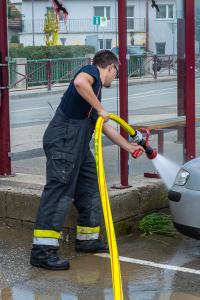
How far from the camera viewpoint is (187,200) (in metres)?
5.62

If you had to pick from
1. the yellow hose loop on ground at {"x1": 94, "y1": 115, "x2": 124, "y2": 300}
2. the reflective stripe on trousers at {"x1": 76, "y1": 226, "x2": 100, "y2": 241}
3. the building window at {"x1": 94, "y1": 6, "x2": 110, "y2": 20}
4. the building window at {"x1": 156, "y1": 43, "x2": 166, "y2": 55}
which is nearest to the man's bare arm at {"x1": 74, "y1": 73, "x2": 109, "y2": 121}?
the yellow hose loop on ground at {"x1": 94, "y1": 115, "x2": 124, "y2": 300}

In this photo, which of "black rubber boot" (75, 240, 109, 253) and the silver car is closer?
the silver car

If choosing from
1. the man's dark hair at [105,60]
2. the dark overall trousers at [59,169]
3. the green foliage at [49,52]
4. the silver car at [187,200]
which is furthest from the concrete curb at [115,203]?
the green foliage at [49,52]

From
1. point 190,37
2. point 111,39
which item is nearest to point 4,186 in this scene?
point 111,39

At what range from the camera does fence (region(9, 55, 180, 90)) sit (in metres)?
7.27

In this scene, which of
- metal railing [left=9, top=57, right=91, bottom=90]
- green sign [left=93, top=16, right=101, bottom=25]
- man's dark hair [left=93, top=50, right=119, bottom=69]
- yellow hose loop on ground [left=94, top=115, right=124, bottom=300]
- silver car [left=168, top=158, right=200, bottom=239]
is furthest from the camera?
metal railing [left=9, top=57, right=91, bottom=90]

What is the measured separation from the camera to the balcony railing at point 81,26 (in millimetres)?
6859

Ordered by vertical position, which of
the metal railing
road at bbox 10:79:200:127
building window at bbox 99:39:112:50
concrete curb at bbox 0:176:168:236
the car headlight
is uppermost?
building window at bbox 99:39:112:50

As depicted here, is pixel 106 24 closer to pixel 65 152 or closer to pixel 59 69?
pixel 59 69

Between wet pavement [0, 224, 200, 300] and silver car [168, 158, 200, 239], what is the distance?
1.19 ft

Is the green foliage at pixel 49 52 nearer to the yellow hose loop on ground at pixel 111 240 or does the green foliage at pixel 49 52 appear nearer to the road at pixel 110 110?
the road at pixel 110 110

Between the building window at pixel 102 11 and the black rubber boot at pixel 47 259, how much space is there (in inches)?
98.3

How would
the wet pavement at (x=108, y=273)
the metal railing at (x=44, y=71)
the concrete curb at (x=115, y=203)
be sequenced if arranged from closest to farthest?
the wet pavement at (x=108, y=273) → the concrete curb at (x=115, y=203) → the metal railing at (x=44, y=71)

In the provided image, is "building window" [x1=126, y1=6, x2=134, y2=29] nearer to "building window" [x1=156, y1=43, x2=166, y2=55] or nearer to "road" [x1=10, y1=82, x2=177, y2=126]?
"building window" [x1=156, y1=43, x2=166, y2=55]
